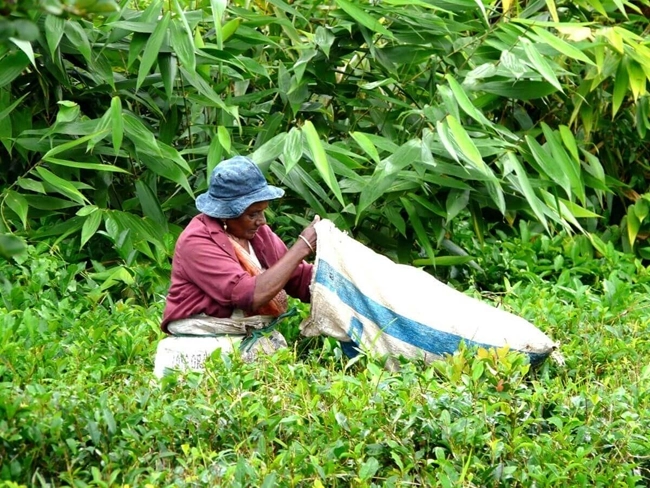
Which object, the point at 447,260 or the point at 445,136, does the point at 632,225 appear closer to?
the point at 447,260

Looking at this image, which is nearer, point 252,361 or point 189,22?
point 252,361

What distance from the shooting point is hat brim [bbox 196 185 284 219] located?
436cm

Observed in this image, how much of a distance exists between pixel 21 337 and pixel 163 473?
1510 millimetres

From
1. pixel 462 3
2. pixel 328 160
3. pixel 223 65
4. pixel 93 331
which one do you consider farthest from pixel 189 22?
pixel 93 331

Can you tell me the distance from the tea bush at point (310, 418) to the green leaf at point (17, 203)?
0.80 meters

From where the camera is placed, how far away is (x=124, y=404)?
364 centimetres

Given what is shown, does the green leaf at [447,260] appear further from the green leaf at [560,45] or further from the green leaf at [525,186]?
the green leaf at [560,45]

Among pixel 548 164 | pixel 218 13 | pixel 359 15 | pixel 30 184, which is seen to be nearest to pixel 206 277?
pixel 218 13

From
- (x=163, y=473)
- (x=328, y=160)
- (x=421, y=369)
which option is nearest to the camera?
(x=163, y=473)

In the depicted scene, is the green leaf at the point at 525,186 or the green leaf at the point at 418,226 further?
the green leaf at the point at 418,226

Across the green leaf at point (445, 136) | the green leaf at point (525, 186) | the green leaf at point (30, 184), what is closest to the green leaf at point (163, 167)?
the green leaf at point (30, 184)

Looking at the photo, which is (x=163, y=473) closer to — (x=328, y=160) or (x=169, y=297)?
(x=169, y=297)

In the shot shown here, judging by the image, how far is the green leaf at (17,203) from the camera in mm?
5344

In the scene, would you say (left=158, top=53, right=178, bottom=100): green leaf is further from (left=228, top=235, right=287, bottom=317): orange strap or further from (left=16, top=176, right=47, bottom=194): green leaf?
(left=228, top=235, right=287, bottom=317): orange strap
